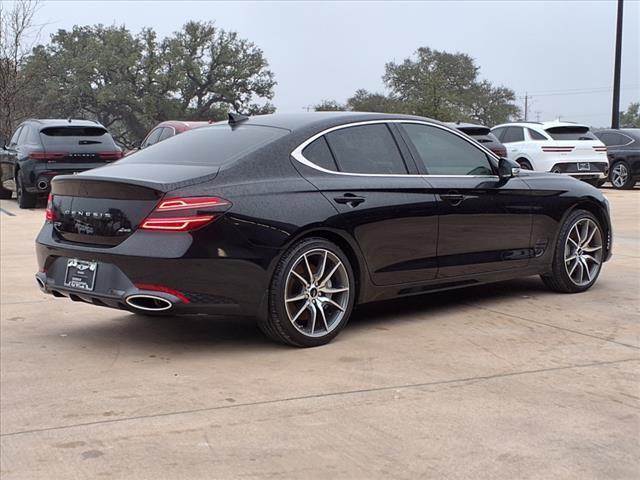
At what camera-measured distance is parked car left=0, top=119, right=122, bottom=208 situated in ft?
47.0

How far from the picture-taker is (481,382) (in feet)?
13.9

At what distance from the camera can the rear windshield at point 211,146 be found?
199 inches

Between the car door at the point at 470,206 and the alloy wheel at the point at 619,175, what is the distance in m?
14.8

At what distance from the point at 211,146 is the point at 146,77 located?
66000 mm

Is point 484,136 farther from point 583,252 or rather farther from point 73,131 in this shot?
point 583,252

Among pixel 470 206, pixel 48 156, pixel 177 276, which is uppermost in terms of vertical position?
pixel 48 156

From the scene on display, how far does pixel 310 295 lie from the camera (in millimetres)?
4961

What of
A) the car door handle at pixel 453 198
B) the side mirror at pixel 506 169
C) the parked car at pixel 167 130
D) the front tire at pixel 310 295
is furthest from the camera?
the parked car at pixel 167 130

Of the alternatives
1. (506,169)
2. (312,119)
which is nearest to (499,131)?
(506,169)

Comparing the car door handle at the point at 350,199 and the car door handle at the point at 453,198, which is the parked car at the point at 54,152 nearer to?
the car door handle at the point at 453,198

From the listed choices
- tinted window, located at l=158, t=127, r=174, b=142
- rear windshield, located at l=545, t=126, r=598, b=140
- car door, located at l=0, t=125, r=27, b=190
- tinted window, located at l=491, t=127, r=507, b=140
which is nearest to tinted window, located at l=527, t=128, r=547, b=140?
Answer: rear windshield, located at l=545, t=126, r=598, b=140

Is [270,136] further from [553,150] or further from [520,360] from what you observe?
[553,150]

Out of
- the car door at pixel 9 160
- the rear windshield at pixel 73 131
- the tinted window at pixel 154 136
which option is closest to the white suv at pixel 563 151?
the tinted window at pixel 154 136

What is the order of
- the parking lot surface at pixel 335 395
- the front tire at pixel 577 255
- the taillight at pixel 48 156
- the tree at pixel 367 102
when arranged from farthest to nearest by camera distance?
the tree at pixel 367 102 < the taillight at pixel 48 156 < the front tire at pixel 577 255 < the parking lot surface at pixel 335 395
